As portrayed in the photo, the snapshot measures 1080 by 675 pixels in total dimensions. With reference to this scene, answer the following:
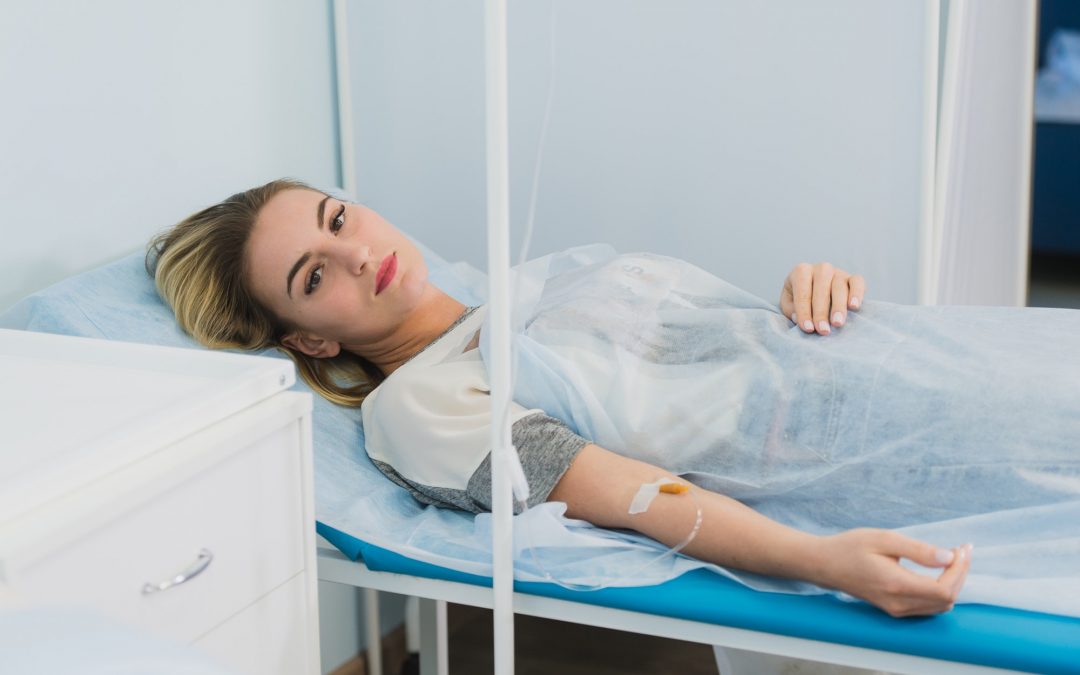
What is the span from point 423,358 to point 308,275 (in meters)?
0.18

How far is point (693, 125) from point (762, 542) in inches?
32.6

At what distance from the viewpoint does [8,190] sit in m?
1.28

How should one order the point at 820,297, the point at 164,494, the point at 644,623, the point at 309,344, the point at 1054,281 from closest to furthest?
the point at 164,494
the point at 644,623
the point at 820,297
the point at 309,344
the point at 1054,281

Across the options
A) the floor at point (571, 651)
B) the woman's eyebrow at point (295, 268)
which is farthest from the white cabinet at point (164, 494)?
the floor at point (571, 651)

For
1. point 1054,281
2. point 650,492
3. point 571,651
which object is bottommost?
point 571,651

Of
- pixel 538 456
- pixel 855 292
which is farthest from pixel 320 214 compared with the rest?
pixel 855 292

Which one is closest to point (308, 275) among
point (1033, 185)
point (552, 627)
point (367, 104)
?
point (367, 104)

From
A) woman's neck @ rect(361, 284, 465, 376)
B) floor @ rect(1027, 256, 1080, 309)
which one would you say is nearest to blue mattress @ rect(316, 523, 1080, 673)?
woman's neck @ rect(361, 284, 465, 376)

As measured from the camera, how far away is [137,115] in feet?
4.81

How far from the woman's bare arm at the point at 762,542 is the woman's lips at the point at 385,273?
1.30 feet

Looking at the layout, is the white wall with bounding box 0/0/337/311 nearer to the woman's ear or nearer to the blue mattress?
the woman's ear

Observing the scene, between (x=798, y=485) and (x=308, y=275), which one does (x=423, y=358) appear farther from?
(x=798, y=485)

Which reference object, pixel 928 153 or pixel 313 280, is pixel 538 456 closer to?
pixel 313 280

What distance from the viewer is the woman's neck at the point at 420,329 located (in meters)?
1.52
